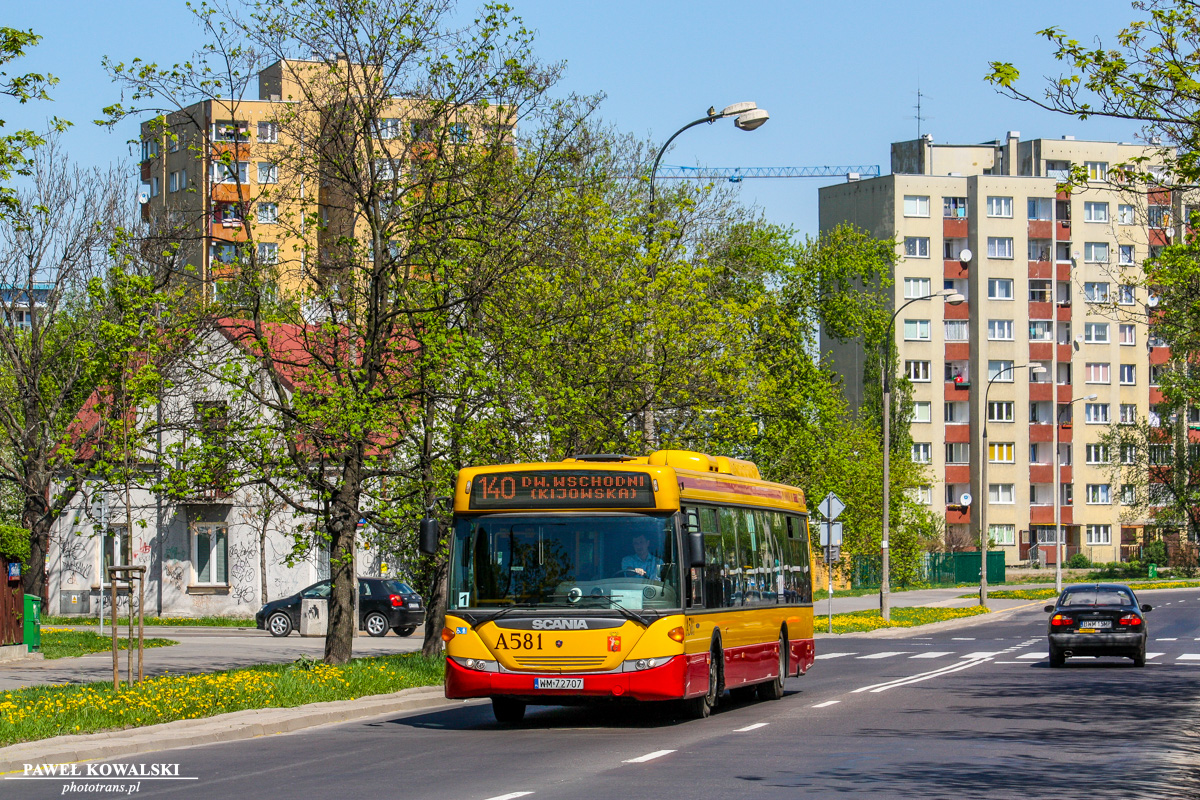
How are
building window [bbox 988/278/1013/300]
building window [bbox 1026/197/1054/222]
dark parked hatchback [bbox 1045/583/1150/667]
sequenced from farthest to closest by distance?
building window [bbox 1026/197/1054/222] → building window [bbox 988/278/1013/300] → dark parked hatchback [bbox 1045/583/1150/667]

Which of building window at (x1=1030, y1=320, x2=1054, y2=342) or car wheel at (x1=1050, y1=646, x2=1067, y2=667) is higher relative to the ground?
building window at (x1=1030, y1=320, x2=1054, y2=342)

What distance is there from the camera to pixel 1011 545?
97.3m

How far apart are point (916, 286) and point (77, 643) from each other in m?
73.0

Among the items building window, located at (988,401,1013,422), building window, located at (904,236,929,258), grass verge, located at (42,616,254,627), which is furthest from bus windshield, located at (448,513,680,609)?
building window, located at (988,401,1013,422)

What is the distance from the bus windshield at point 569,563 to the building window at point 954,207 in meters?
85.2

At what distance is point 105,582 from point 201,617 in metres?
5.11

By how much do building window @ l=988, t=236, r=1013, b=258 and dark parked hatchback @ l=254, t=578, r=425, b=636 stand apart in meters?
67.3

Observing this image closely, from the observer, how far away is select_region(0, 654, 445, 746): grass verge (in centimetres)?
1455

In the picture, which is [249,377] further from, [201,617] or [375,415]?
[201,617]

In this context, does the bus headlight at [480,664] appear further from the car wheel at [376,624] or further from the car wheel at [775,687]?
the car wheel at [376,624]

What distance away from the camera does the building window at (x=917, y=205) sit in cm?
9738

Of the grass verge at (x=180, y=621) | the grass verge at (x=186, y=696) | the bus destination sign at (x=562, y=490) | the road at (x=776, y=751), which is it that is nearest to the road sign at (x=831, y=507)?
the road at (x=776, y=751)

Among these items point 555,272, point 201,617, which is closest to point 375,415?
point 555,272

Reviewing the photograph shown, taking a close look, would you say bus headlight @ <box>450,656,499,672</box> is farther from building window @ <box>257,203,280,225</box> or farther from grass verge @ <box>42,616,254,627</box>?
grass verge @ <box>42,616,254,627</box>
